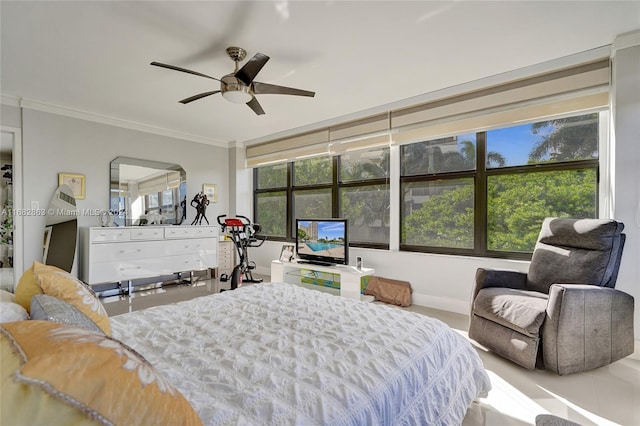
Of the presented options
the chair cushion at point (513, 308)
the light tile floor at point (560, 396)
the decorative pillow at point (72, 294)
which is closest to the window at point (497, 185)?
Result: the chair cushion at point (513, 308)

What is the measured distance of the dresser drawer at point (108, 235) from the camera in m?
3.92

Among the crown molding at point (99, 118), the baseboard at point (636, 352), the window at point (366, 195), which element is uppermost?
the crown molding at point (99, 118)

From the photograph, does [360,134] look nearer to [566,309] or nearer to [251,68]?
[251,68]

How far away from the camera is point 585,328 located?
6.97ft

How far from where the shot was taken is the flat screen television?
13.4ft

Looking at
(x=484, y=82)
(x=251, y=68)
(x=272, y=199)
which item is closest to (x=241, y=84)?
(x=251, y=68)

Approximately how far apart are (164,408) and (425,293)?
11.8 feet

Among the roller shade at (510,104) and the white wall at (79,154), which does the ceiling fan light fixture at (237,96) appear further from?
the white wall at (79,154)

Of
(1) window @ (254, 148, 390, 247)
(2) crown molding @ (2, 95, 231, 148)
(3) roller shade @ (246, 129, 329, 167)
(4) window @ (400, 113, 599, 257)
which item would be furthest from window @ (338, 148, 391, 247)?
(2) crown molding @ (2, 95, 231, 148)

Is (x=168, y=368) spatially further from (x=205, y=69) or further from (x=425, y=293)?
(x=425, y=293)

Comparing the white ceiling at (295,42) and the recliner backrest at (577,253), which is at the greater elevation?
the white ceiling at (295,42)

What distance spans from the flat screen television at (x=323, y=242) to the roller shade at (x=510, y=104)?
1437 millimetres

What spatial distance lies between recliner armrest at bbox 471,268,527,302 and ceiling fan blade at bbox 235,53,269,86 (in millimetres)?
2521

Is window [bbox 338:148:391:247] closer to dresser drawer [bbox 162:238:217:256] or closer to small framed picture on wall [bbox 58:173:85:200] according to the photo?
dresser drawer [bbox 162:238:217:256]
